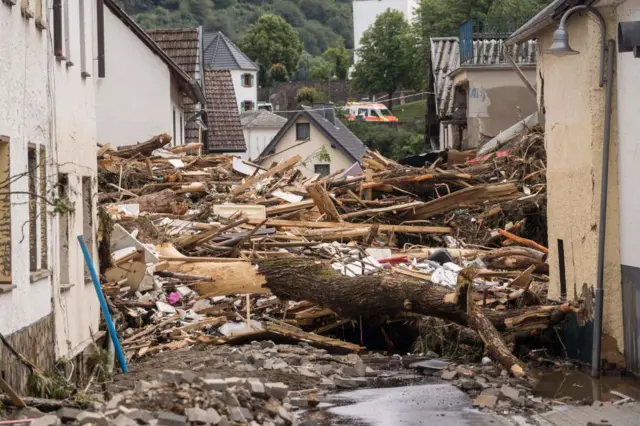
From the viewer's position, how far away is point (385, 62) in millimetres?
106188

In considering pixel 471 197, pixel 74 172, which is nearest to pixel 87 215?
pixel 74 172

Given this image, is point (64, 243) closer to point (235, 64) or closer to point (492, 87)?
point (492, 87)

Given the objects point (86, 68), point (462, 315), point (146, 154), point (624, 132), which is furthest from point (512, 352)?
point (146, 154)

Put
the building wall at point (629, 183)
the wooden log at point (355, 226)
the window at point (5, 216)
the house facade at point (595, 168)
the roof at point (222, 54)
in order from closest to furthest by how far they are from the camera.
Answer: the window at point (5, 216) < the building wall at point (629, 183) < the house facade at point (595, 168) < the wooden log at point (355, 226) < the roof at point (222, 54)

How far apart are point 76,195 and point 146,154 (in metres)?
15.6

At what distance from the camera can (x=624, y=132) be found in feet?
51.3

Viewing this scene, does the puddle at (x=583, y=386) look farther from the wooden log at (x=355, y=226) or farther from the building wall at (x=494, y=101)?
the building wall at (x=494, y=101)

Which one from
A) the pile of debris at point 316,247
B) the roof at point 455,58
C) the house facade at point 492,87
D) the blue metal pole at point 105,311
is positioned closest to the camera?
the blue metal pole at point 105,311

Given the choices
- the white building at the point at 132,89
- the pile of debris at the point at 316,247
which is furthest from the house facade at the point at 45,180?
the white building at the point at 132,89

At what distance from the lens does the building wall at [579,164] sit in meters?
16.1

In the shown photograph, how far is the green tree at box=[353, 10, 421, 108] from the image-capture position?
10556 cm

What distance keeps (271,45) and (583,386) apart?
369 feet

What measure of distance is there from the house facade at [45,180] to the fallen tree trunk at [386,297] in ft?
10.0

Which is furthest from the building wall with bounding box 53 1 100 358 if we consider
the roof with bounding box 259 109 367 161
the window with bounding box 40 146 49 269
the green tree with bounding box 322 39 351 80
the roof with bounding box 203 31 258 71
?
the green tree with bounding box 322 39 351 80
